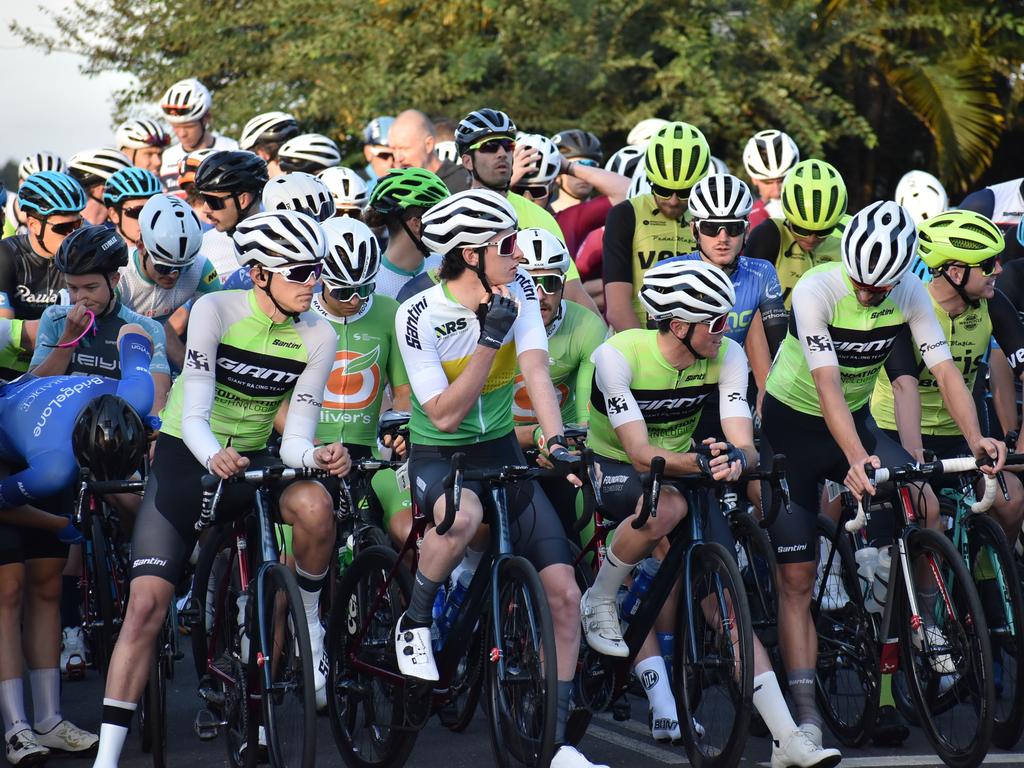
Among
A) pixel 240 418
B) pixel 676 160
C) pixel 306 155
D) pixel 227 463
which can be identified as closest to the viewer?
pixel 227 463

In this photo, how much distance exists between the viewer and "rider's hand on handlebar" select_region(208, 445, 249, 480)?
5.99 meters

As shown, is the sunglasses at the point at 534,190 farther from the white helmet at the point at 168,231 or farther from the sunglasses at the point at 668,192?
the white helmet at the point at 168,231

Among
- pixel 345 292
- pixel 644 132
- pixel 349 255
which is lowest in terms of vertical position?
pixel 644 132

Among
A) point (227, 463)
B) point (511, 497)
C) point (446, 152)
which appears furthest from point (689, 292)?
point (446, 152)

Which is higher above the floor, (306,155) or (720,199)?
(720,199)

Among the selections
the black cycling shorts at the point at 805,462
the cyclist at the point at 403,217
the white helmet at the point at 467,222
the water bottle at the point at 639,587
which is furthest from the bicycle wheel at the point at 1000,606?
the cyclist at the point at 403,217

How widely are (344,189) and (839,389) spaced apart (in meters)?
3.90

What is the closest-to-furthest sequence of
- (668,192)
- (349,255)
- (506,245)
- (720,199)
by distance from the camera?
(506,245), (349,255), (720,199), (668,192)

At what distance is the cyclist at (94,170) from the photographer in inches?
439

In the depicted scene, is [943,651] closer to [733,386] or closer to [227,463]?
[733,386]

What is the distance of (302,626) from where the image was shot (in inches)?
231

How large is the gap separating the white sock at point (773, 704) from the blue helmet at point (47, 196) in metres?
4.91

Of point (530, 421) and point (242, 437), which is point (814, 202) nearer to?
point (530, 421)

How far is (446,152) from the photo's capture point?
1153cm
